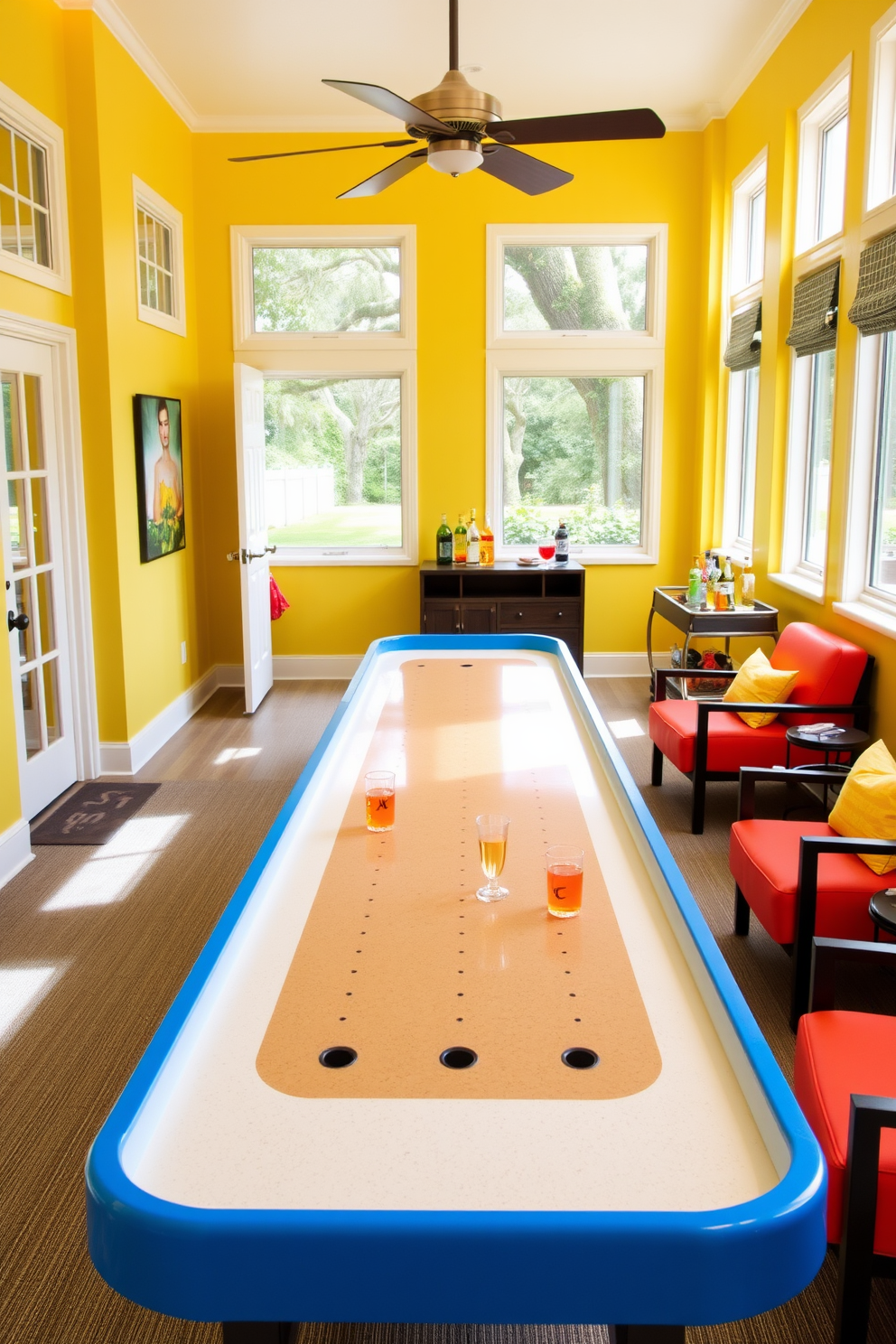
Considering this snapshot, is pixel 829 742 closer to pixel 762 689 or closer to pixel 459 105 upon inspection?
pixel 762 689

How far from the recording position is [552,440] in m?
7.25

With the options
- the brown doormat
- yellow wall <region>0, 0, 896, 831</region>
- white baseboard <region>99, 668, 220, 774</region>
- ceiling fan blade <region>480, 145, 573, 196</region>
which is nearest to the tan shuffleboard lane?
ceiling fan blade <region>480, 145, 573, 196</region>

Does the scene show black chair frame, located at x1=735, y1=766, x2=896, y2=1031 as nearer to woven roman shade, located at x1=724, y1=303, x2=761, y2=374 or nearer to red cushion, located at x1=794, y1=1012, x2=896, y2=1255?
red cushion, located at x1=794, y1=1012, x2=896, y2=1255

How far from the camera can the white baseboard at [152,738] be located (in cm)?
540

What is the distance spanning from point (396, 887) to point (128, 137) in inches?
192

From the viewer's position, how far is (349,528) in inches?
290

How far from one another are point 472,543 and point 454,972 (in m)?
5.58

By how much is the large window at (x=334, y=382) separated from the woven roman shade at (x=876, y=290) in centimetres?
→ 339

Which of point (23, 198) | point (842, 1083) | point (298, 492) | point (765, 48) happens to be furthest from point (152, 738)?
point (765, 48)

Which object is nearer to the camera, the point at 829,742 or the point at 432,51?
the point at 829,742

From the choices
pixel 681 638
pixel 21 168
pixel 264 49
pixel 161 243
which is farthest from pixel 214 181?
pixel 681 638

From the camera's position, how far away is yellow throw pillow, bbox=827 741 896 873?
117 inches

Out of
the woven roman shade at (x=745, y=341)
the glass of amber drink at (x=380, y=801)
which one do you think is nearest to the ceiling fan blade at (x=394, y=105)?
the glass of amber drink at (x=380, y=801)

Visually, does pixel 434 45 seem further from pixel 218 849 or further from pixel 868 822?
pixel 868 822
